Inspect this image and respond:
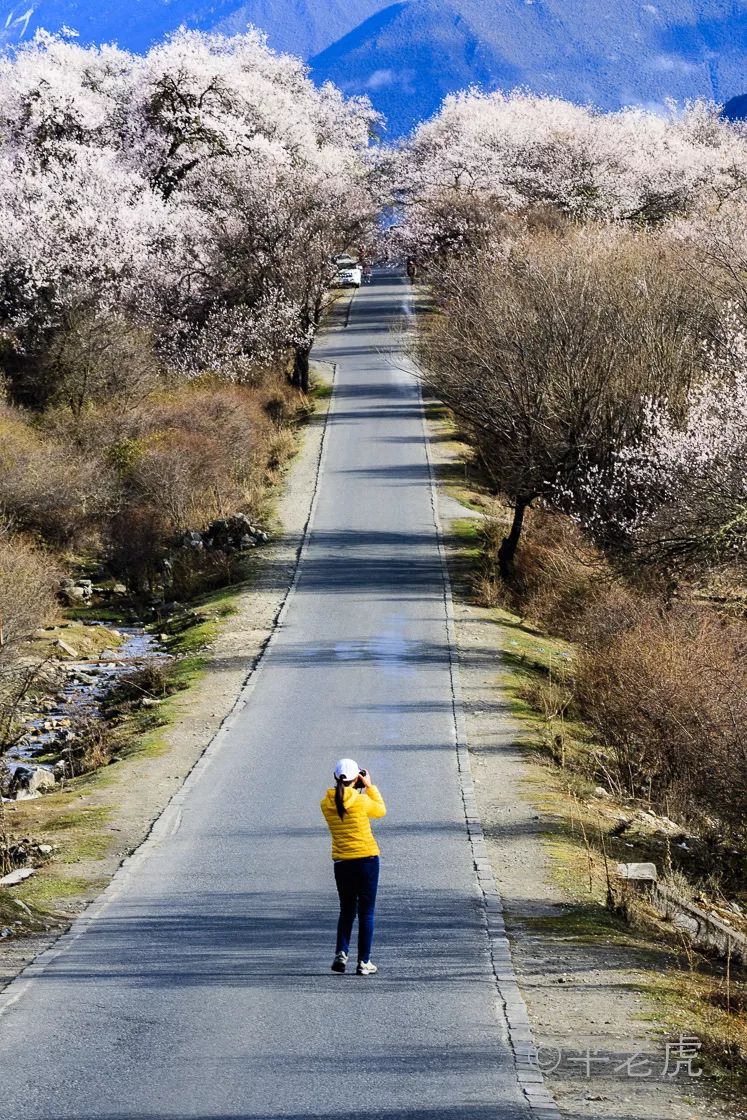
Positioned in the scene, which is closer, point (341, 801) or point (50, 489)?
point (341, 801)

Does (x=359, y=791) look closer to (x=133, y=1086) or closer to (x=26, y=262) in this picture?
(x=133, y=1086)

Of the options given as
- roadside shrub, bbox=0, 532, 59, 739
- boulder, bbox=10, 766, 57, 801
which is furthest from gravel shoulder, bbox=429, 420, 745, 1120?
roadside shrub, bbox=0, 532, 59, 739

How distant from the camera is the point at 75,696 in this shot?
26.5 meters

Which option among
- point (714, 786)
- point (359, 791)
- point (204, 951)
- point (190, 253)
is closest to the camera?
point (359, 791)

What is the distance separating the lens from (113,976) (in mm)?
11055

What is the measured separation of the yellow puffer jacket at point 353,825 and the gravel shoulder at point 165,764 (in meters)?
2.96

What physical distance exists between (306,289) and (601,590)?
95.4 ft

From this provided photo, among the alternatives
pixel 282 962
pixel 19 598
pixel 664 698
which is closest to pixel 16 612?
pixel 19 598

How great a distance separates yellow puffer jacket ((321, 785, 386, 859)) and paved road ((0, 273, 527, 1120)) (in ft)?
3.36

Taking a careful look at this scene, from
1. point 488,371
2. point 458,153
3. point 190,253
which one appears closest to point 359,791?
point 488,371

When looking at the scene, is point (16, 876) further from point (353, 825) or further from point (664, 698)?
point (664, 698)

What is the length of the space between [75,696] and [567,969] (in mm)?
16786

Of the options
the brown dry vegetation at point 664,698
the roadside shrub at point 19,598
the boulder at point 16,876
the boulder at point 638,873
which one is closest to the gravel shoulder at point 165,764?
the boulder at point 16,876

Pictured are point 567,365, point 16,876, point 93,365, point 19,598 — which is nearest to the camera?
point 16,876
